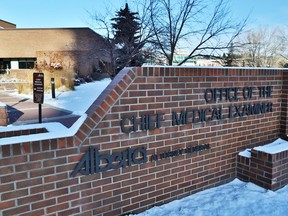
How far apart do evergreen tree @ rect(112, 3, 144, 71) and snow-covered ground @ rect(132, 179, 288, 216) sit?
30.8 ft

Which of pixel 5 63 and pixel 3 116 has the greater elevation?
pixel 5 63

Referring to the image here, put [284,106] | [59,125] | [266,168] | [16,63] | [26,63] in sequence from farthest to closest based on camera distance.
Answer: [26,63], [16,63], [284,106], [266,168], [59,125]

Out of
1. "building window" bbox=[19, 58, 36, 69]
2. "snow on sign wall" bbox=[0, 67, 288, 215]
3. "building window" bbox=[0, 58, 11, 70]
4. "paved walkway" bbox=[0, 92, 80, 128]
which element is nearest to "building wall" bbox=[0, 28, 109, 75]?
"building window" bbox=[19, 58, 36, 69]

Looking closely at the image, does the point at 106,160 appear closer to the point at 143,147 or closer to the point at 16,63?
the point at 143,147

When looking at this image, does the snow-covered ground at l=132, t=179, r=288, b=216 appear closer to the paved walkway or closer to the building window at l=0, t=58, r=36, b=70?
the paved walkway

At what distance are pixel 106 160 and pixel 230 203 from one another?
66.0 inches

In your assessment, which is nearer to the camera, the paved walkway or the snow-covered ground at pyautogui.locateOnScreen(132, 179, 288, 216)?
the snow-covered ground at pyautogui.locateOnScreen(132, 179, 288, 216)

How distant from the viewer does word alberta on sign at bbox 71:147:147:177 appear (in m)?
2.82

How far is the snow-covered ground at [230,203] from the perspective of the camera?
314 centimetres

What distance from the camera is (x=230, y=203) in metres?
3.36

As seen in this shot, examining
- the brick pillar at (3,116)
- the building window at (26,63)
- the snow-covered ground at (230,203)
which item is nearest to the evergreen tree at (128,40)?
the brick pillar at (3,116)

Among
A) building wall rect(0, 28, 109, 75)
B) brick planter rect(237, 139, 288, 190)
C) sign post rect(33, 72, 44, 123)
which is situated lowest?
brick planter rect(237, 139, 288, 190)

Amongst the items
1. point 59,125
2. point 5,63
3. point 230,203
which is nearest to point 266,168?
point 230,203

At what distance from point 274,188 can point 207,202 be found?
118 centimetres
